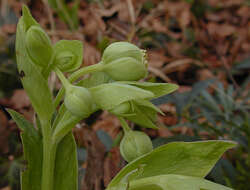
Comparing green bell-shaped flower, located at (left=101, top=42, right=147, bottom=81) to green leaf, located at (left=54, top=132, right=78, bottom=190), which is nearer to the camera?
green bell-shaped flower, located at (left=101, top=42, right=147, bottom=81)

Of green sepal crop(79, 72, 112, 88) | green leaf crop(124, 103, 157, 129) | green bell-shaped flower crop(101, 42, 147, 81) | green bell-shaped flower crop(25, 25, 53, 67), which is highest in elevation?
green bell-shaped flower crop(25, 25, 53, 67)

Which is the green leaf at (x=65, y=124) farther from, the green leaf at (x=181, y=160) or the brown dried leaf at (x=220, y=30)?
the brown dried leaf at (x=220, y=30)

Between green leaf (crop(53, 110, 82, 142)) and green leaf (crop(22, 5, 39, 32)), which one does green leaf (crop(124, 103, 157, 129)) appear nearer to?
green leaf (crop(53, 110, 82, 142))

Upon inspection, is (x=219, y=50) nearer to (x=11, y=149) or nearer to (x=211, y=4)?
(x=211, y=4)

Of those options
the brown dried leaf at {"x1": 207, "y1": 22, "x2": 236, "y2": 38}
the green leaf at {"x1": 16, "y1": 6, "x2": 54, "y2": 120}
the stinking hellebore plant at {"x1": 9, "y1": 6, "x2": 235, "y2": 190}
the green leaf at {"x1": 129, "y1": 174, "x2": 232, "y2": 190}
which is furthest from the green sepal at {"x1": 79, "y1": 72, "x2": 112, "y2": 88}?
the brown dried leaf at {"x1": 207, "y1": 22, "x2": 236, "y2": 38}

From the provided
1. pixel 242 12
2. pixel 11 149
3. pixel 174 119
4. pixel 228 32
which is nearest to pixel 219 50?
pixel 228 32

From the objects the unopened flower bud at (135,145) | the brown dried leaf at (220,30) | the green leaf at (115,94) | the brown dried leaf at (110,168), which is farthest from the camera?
the brown dried leaf at (220,30)

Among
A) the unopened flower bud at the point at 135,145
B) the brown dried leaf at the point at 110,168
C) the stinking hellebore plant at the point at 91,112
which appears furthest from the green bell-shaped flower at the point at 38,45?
the brown dried leaf at the point at 110,168
